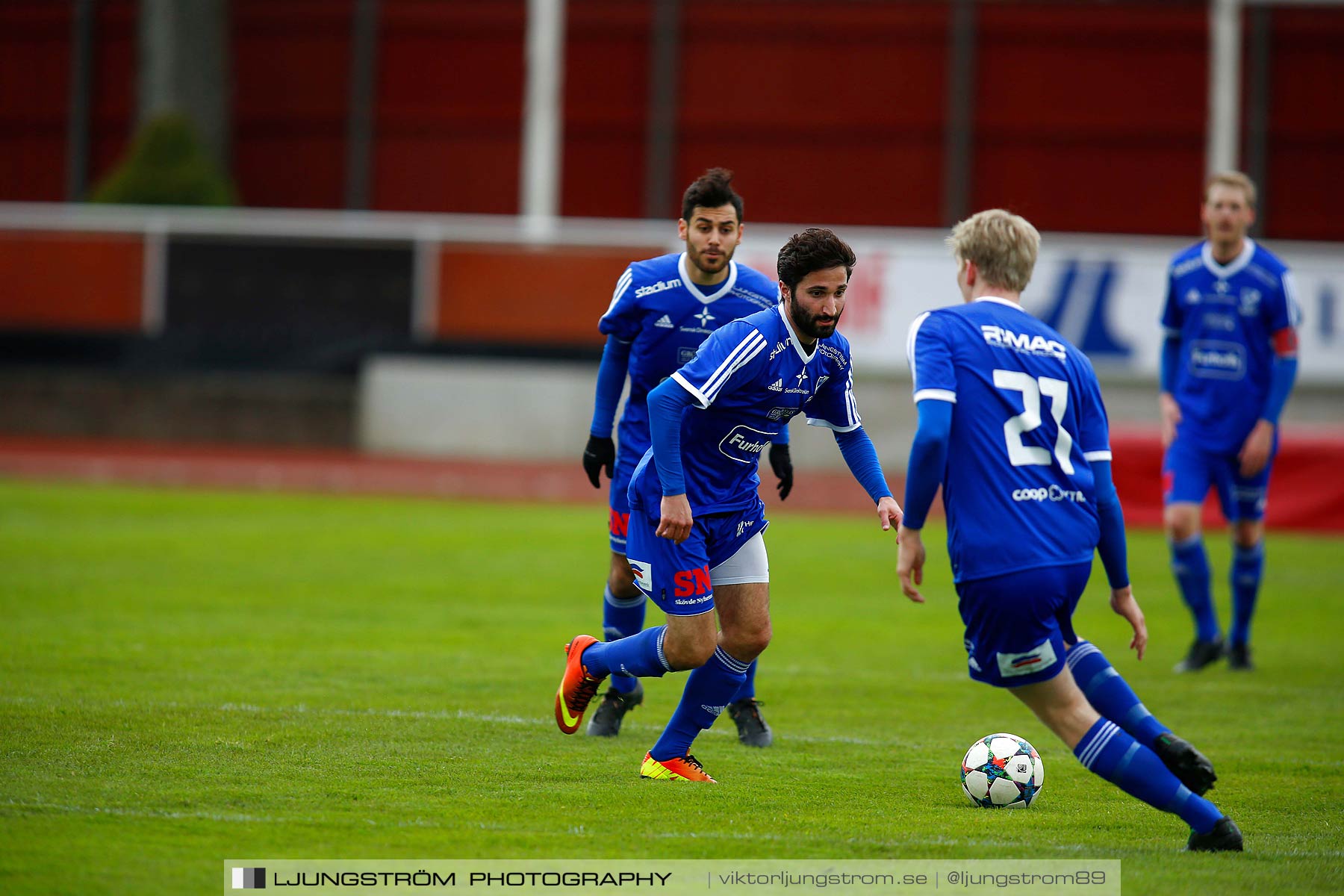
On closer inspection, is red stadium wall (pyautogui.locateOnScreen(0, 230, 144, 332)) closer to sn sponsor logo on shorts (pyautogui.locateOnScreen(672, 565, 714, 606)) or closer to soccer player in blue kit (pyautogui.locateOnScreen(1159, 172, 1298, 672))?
soccer player in blue kit (pyautogui.locateOnScreen(1159, 172, 1298, 672))

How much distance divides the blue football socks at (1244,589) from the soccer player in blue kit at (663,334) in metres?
3.65

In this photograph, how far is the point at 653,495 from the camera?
18.7ft

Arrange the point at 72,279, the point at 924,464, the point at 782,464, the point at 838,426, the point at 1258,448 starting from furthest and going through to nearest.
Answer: the point at 72,279 → the point at 1258,448 → the point at 782,464 → the point at 838,426 → the point at 924,464

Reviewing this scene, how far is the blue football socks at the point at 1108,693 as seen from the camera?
493cm

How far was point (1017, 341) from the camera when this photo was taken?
15.9 ft

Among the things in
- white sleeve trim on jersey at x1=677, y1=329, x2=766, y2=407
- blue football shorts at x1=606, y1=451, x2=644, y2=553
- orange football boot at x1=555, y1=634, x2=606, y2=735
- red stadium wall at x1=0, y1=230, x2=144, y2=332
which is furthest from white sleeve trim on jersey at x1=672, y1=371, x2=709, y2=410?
red stadium wall at x1=0, y1=230, x2=144, y2=332

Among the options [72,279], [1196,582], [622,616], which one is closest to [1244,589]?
[1196,582]

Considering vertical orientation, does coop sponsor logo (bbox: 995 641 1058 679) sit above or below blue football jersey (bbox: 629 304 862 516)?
below

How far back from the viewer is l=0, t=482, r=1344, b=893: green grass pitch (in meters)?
4.81

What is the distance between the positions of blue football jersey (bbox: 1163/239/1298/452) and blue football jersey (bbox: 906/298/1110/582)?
4.51 meters

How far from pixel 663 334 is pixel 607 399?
0.45m

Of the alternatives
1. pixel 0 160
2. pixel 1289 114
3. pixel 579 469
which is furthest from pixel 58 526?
pixel 1289 114

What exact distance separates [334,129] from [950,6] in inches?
476

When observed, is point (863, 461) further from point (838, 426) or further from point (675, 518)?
point (675, 518)
